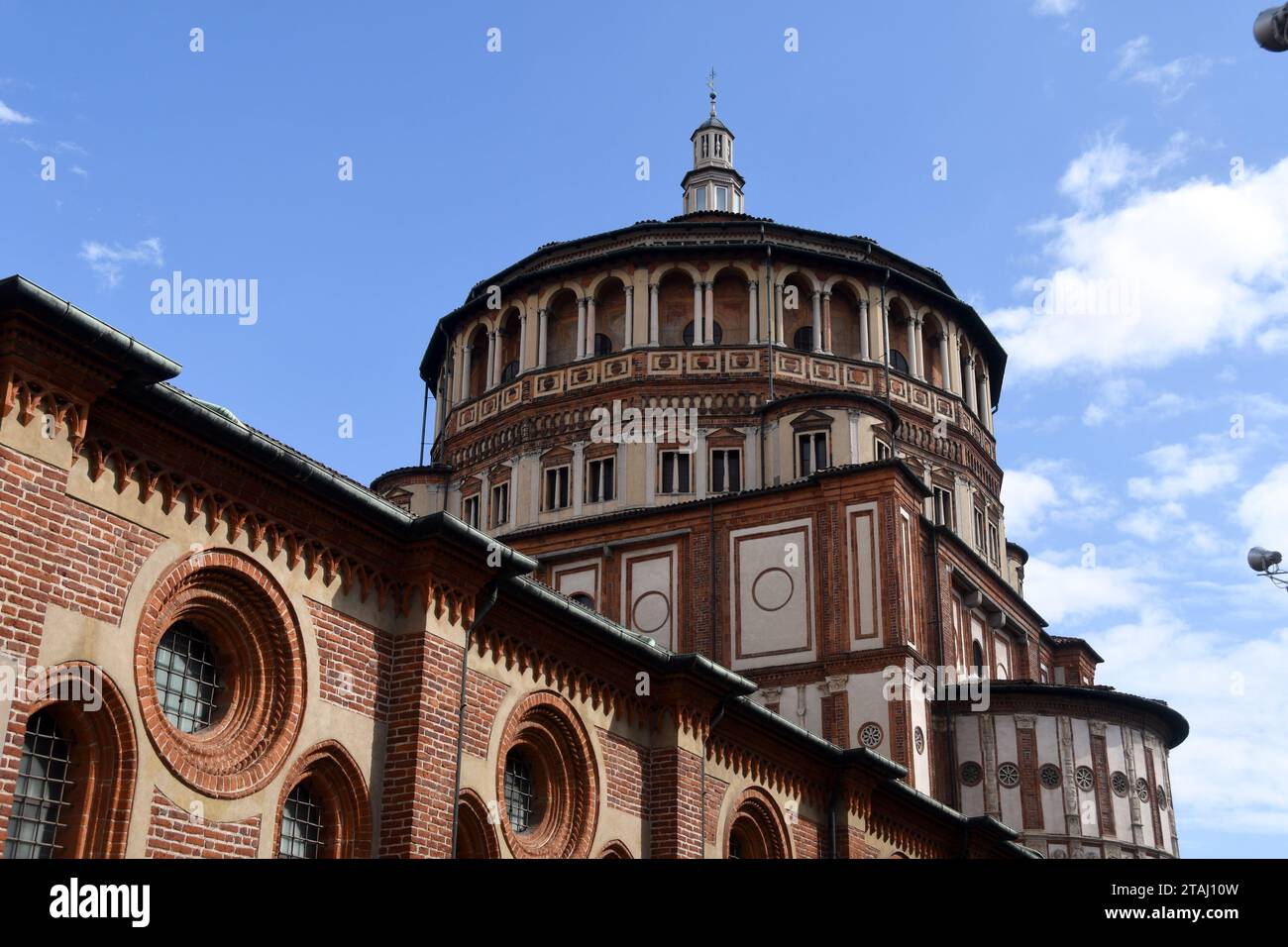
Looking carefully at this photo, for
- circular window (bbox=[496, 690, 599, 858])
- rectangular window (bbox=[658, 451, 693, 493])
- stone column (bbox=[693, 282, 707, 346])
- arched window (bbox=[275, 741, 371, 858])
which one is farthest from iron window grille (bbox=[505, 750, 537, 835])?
stone column (bbox=[693, 282, 707, 346])

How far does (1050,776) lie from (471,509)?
1772 centimetres

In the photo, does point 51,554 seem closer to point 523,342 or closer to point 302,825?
point 302,825

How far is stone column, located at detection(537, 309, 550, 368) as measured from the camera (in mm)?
43469

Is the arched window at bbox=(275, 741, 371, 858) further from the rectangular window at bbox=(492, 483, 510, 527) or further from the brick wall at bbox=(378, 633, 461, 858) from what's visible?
the rectangular window at bbox=(492, 483, 510, 527)

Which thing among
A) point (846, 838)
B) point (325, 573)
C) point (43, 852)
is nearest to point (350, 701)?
point (325, 573)

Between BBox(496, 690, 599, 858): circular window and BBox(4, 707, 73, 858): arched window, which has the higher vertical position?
BBox(496, 690, 599, 858): circular window

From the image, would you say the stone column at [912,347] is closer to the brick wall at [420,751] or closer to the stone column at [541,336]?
the stone column at [541,336]

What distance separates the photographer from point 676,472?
40.2 m

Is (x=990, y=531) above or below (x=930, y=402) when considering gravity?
below

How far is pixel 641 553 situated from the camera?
1479 inches

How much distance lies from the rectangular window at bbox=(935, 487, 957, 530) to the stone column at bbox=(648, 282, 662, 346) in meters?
9.09

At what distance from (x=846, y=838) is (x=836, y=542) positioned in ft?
35.1
